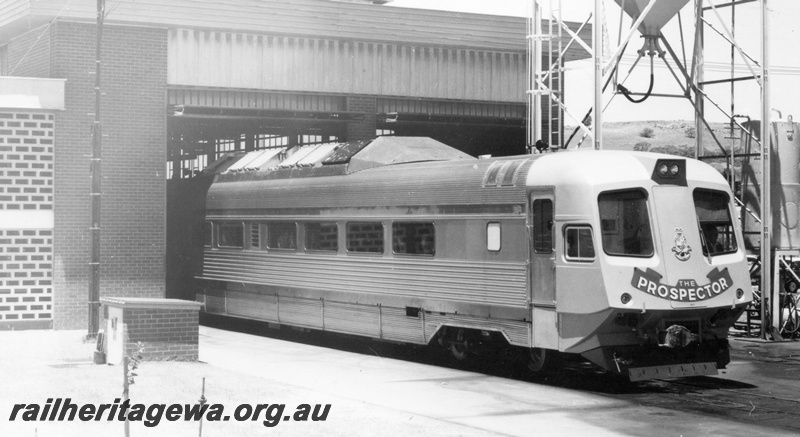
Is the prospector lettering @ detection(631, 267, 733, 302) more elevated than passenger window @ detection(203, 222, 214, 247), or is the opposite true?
passenger window @ detection(203, 222, 214, 247)

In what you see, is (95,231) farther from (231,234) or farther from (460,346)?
(460,346)

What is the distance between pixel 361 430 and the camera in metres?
11.0

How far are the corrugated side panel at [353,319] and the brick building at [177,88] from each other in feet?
19.0

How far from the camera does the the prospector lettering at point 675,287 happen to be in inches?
564

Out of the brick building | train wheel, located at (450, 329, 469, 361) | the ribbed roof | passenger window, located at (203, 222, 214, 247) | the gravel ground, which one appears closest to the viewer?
the gravel ground

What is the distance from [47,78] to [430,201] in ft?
32.3

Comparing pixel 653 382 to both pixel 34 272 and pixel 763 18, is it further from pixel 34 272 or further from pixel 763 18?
pixel 34 272

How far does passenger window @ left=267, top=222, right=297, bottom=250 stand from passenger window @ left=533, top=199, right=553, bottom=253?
6733mm

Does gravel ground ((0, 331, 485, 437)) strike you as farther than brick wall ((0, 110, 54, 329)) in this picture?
No

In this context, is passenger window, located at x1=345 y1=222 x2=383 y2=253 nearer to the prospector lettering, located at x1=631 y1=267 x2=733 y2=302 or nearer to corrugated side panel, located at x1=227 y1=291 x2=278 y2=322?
corrugated side panel, located at x1=227 y1=291 x2=278 y2=322

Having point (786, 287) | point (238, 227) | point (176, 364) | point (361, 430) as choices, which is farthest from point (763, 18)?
point (361, 430)

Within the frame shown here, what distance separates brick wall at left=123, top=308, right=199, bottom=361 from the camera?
16312mm

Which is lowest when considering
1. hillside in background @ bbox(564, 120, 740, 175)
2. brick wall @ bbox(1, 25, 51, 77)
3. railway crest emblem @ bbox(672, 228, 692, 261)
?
railway crest emblem @ bbox(672, 228, 692, 261)

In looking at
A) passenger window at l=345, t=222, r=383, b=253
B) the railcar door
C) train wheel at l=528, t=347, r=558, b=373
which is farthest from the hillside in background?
the railcar door
